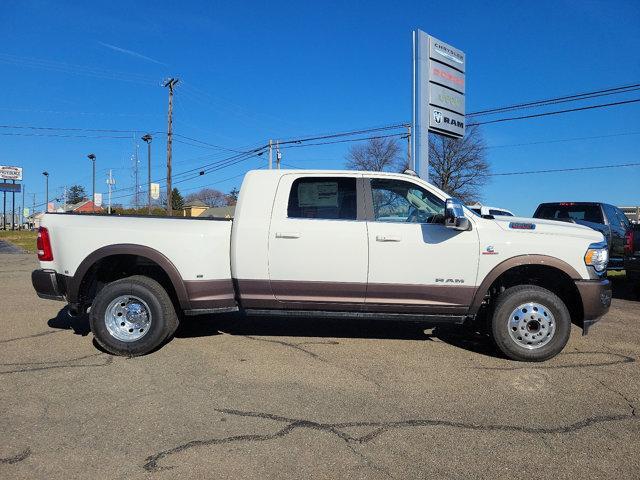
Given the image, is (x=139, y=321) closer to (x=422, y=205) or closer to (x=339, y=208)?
(x=339, y=208)

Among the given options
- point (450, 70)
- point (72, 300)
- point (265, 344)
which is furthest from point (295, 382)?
point (450, 70)

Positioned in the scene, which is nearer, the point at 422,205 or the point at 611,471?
the point at 611,471

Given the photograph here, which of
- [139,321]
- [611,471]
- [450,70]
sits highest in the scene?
[450,70]

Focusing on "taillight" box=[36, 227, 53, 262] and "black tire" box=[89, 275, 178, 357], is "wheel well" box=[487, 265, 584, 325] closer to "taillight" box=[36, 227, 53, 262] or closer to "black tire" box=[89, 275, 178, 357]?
"black tire" box=[89, 275, 178, 357]

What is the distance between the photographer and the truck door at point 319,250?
527cm

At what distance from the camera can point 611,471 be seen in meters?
3.12

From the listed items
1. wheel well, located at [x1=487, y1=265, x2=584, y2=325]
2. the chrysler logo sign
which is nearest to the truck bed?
wheel well, located at [x1=487, y1=265, x2=584, y2=325]

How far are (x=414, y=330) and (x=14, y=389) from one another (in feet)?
14.8

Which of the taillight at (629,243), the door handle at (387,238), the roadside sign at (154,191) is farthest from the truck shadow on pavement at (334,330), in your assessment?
the roadside sign at (154,191)

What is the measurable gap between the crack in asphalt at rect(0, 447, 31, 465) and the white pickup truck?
2.08 meters

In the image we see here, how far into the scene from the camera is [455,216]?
4.99 metres

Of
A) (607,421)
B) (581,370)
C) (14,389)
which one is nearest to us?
(607,421)

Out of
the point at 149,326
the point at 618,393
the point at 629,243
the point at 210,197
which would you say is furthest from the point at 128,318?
the point at 210,197

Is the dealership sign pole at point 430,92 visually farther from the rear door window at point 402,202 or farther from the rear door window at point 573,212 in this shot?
the rear door window at point 402,202
